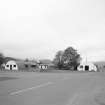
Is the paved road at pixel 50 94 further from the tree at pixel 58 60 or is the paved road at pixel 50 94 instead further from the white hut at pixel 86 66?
the white hut at pixel 86 66

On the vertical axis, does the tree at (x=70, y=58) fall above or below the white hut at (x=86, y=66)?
above

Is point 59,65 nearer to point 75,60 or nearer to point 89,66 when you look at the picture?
point 75,60

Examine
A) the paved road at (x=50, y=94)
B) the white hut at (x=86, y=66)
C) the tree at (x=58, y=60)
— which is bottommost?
the white hut at (x=86, y=66)

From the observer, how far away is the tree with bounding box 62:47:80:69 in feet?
259

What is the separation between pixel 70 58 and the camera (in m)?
79.2

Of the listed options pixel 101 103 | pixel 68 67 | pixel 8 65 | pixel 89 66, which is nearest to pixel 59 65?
pixel 68 67

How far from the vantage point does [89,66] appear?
268 ft

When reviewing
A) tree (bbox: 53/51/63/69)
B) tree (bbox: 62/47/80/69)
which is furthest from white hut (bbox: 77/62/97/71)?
tree (bbox: 53/51/63/69)

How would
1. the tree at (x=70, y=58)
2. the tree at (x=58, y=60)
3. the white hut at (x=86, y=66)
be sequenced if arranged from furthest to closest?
the white hut at (x=86, y=66) < the tree at (x=58, y=60) < the tree at (x=70, y=58)

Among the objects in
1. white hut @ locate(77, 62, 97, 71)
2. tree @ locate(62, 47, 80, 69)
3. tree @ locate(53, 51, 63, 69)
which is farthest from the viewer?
white hut @ locate(77, 62, 97, 71)

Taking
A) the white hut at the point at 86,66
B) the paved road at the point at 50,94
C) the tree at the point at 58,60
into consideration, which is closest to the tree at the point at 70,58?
the tree at the point at 58,60

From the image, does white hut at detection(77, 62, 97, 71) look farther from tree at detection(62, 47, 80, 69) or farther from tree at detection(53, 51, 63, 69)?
tree at detection(53, 51, 63, 69)

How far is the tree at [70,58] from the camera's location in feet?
259

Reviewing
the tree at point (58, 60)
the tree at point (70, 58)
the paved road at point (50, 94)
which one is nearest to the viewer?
the paved road at point (50, 94)
